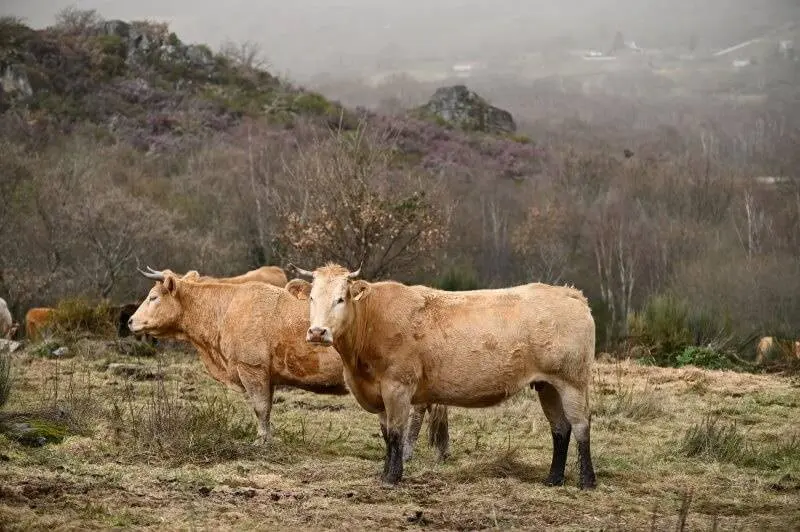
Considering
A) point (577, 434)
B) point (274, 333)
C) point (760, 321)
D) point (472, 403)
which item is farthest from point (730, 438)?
point (760, 321)

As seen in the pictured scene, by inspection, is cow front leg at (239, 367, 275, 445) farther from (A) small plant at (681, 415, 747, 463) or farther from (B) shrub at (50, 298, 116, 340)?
(B) shrub at (50, 298, 116, 340)

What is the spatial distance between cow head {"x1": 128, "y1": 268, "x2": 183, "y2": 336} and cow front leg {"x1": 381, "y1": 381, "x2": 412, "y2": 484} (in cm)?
384

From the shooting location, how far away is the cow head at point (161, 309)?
1189cm

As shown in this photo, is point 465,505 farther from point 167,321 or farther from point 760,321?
point 760,321

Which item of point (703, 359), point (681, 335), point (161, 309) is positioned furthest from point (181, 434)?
point (681, 335)

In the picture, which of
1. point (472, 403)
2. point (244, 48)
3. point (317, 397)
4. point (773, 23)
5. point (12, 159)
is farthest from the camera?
point (244, 48)

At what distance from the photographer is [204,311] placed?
11.7 metres

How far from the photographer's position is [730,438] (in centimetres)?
1072

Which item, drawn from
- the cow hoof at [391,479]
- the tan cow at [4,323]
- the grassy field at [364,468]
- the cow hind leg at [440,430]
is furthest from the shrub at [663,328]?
the tan cow at [4,323]

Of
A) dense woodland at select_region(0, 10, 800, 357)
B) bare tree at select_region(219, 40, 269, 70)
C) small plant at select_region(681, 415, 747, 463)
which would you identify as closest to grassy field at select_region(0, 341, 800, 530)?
small plant at select_region(681, 415, 747, 463)

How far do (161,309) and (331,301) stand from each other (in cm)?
376

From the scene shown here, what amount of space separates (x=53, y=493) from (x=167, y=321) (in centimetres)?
432

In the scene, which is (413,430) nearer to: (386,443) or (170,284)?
(386,443)

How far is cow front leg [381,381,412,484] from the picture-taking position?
894 cm
